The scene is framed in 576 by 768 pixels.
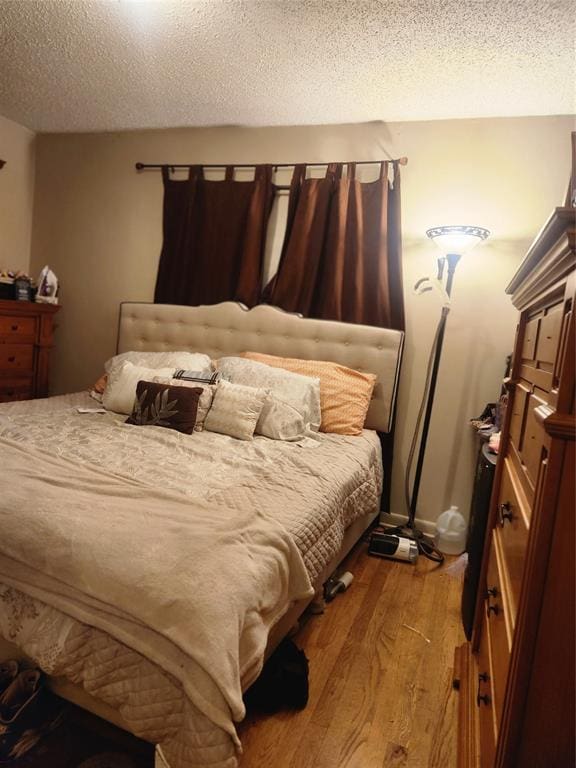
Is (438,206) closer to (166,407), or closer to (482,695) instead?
(166,407)

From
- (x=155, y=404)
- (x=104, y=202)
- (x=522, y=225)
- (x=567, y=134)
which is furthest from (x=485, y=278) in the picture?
(x=104, y=202)

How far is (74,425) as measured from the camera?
7.20ft

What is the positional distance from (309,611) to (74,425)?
1359 millimetres

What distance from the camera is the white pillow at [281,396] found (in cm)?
234

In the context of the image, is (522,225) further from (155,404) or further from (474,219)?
(155,404)

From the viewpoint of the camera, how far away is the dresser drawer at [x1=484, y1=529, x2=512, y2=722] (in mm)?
1003

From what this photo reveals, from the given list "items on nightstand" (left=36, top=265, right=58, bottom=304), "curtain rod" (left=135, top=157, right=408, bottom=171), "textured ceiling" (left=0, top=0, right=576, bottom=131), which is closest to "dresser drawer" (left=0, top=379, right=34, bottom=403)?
"items on nightstand" (left=36, top=265, right=58, bottom=304)

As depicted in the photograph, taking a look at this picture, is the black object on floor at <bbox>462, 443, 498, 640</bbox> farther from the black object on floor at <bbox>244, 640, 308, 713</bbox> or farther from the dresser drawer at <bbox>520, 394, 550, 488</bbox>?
the black object on floor at <bbox>244, 640, 308, 713</bbox>

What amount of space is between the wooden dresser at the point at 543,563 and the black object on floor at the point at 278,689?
0.51m

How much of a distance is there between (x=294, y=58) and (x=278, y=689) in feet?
8.58

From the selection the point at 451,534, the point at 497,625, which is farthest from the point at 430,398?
the point at 497,625

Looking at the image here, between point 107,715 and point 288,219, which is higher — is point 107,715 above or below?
below

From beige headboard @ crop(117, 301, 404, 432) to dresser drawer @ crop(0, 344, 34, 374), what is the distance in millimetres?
626

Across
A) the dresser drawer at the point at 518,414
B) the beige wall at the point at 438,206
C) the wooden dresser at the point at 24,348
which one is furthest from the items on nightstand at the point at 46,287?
the dresser drawer at the point at 518,414
